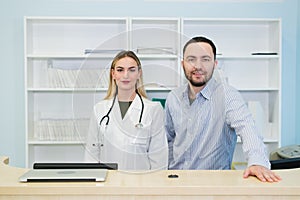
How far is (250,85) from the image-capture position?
3600mm

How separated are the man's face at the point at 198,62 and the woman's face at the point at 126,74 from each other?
17 cm

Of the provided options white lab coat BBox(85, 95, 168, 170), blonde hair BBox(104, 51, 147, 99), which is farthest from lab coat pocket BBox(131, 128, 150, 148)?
blonde hair BBox(104, 51, 147, 99)

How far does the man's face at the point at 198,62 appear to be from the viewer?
1350 mm

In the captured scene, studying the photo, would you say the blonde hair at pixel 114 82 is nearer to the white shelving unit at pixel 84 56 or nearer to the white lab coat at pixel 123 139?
the white lab coat at pixel 123 139

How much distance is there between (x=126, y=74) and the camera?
1329 millimetres

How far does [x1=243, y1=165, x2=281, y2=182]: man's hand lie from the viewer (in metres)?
1.19

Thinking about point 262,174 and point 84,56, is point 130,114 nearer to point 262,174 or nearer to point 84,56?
point 262,174

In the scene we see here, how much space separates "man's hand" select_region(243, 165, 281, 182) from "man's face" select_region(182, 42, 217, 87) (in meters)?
0.34

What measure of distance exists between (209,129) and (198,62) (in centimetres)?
34

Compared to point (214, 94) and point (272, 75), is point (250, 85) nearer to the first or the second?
point (272, 75)
